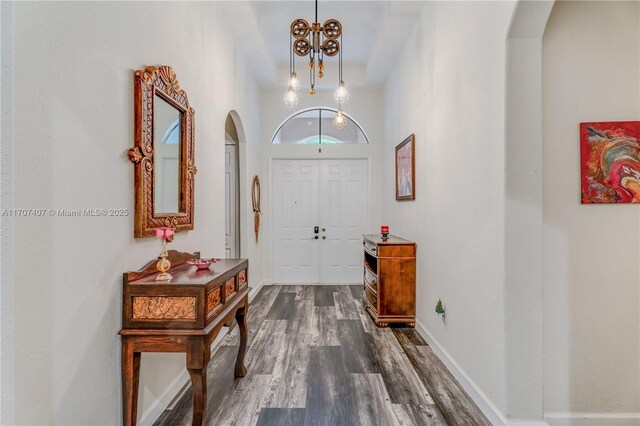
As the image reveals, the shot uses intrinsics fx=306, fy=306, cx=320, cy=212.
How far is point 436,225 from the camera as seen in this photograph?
2.92 metres

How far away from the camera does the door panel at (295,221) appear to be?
5527 millimetres

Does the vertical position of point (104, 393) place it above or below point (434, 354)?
above

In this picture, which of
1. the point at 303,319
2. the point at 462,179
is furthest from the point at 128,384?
the point at 462,179

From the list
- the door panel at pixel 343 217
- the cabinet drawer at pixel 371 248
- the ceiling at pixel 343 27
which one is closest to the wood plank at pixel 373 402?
the cabinet drawer at pixel 371 248

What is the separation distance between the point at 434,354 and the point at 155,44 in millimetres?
3306

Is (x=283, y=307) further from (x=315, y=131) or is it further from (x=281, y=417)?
(x=315, y=131)

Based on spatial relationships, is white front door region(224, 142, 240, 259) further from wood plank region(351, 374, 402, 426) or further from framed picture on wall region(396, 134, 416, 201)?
wood plank region(351, 374, 402, 426)

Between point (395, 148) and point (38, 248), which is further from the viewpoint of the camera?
point (395, 148)

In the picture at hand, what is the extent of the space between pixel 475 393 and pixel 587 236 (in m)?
1.24

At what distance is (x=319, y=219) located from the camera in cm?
556

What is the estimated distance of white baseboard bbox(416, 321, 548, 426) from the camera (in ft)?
5.77

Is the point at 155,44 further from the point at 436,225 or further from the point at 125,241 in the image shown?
the point at 436,225

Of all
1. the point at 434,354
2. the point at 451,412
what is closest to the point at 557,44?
the point at 451,412

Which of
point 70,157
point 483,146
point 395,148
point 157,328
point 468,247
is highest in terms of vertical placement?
point 395,148
